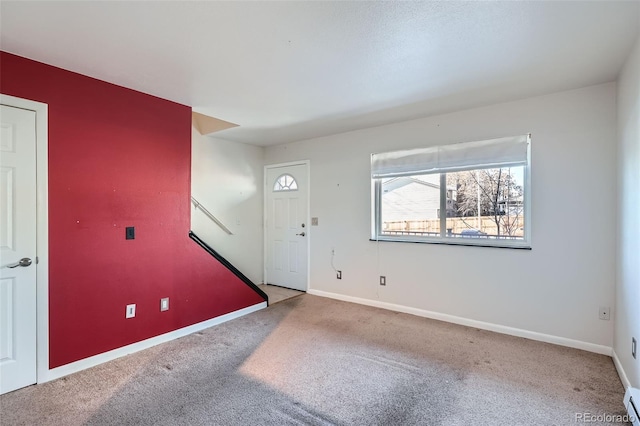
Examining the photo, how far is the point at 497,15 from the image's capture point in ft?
5.58

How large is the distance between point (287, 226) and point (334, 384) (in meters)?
2.95

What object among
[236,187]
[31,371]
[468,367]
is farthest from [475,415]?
[236,187]

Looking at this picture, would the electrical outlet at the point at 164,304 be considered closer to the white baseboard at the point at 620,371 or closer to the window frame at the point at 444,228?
the window frame at the point at 444,228

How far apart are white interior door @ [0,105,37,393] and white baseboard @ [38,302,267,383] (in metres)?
0.13

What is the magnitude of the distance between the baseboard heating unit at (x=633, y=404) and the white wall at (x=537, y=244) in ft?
3.40

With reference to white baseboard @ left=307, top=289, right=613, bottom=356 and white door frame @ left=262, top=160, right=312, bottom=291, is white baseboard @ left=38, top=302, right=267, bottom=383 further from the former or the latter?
white baseboard @ left=307, top=289, right=613, bottom=356

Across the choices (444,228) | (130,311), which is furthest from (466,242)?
(130,311)

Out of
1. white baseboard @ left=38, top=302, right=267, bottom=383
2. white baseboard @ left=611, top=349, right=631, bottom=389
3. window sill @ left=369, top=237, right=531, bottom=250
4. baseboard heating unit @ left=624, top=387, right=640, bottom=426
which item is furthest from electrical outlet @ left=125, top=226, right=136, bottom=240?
white baseboard @ left=611, top=349, right=631, bottom=389

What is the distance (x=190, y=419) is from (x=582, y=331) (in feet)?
10.6

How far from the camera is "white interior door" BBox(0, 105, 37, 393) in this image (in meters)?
2.12

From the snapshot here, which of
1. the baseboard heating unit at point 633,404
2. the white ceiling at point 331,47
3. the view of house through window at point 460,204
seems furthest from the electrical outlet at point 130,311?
the baseboard heating unit at point 633,404

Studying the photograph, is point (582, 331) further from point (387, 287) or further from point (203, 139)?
point (203, 139)

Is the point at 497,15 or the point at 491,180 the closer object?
the point at 497,15

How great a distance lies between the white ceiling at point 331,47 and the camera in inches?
65.8
